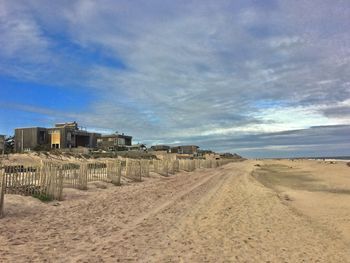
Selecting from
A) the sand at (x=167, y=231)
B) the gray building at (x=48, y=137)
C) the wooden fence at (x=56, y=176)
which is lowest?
the sand at (x=167, y=231)

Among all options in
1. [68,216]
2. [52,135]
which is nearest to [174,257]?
[68,216]

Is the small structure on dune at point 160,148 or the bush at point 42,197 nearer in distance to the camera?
the bush at point 42,197

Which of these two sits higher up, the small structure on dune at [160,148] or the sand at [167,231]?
the small structure on dune at [160,148]

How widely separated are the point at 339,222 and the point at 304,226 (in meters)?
1.71

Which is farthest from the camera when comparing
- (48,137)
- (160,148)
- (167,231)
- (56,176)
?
(160,148)

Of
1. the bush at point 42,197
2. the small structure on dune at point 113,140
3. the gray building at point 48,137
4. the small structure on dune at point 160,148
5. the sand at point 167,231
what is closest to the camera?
the sand at point 167,231

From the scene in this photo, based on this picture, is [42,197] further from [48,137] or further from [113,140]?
[113,140]

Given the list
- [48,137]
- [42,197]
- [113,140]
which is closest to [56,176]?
[42,197]

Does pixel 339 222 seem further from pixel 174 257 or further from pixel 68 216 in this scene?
pixel 68 216

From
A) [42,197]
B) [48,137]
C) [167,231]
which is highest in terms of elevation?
[48,137]

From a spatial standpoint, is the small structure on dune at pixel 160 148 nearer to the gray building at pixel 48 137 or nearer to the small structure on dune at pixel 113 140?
the small structure on dune at pixel 113 140

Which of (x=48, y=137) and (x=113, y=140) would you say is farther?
(x=113, y=140)

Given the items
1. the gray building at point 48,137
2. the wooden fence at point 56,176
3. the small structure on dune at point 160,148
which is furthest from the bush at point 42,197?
the small structure on dune at point 160,148

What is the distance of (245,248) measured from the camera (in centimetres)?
758
